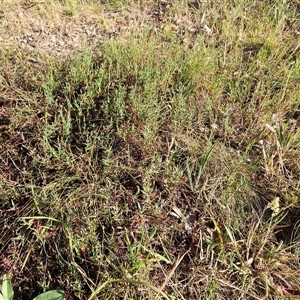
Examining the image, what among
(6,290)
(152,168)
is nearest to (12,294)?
(6,290)

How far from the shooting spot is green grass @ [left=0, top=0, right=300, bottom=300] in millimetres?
1827

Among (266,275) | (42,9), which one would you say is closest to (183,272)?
(266,275)

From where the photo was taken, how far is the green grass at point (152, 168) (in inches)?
71.9

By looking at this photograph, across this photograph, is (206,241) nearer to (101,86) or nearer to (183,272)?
(183,272)

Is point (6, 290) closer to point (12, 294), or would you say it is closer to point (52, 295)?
point (12, 294)

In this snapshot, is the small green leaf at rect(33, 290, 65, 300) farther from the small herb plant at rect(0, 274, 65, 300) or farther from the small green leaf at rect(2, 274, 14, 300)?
the small green leaf at rect(2, 274, 14, 300)

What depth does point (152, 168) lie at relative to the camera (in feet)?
6.65

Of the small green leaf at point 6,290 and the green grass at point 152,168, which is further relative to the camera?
the green grass at point 152,168

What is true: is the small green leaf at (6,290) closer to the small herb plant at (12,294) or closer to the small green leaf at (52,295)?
the small herb plant at (12,294)

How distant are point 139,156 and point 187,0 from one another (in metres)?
1.62

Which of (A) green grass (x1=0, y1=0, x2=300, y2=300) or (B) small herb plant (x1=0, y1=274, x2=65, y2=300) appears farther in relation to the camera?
(A) green grass (x1=0, y1=0, x2=300, y2=300)

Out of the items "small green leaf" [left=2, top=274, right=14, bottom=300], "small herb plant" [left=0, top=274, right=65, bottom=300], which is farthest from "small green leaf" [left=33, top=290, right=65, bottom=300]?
"small green leaf" [left=2, top=274, right=14, bottom=300]

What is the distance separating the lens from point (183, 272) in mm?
1878

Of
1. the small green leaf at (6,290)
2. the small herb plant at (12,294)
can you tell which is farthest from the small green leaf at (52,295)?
the small green leaf at (6,290)
